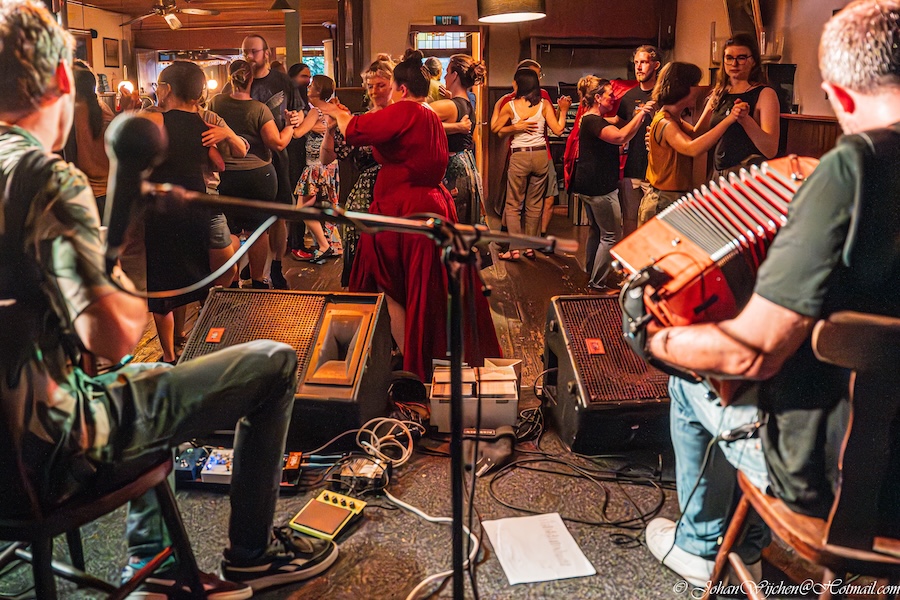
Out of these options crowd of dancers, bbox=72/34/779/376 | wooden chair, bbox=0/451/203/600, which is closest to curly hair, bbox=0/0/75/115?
wooden chair, bbox=0/451/203/600

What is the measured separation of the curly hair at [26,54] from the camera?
141 cm

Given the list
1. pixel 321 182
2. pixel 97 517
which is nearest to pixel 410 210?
pixel 97 517

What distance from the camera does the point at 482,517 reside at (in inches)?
89.9

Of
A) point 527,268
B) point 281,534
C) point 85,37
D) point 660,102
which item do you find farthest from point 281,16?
point 281,534

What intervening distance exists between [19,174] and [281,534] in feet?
3.69

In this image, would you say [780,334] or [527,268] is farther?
[527,268]

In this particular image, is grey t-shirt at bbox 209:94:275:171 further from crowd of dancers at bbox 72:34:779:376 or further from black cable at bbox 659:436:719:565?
black cable at bbox 659:436:719:565

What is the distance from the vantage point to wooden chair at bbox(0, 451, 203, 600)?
1424 millimetres

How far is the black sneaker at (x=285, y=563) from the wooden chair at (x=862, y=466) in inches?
45.1

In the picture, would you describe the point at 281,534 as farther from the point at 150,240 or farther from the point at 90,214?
the point at 150,240

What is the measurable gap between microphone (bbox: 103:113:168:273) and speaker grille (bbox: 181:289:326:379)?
1432 mm

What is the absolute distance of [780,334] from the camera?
52.2 inches

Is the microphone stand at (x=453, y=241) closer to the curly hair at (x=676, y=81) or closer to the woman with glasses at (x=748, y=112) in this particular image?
the woman with glasses at (x=748, y=112)

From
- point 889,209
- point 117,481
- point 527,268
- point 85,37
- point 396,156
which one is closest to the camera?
point 889,209
